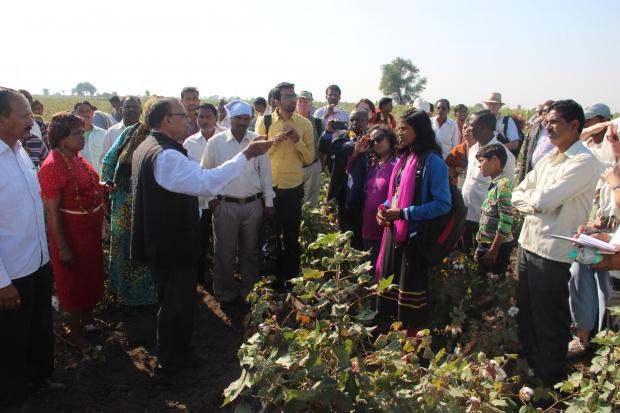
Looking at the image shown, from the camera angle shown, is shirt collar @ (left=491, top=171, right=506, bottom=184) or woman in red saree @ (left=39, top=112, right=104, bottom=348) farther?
shirt collar @ (left=491, top=171, right=506, bottom=184)

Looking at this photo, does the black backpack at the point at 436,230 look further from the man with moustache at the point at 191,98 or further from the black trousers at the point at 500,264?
the man with moustache at the point at 191,98

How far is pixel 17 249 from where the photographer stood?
2.88 metres

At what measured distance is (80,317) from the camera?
3.92 metres

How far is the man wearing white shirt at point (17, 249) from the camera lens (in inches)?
110

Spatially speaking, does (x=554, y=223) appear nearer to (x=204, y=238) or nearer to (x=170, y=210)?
(x=170, y=210)

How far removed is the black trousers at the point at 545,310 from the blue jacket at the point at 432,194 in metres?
0.67

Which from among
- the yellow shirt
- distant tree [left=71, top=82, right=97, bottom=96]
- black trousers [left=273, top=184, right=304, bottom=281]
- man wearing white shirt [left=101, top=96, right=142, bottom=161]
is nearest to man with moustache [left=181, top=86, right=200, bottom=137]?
man wearing white shirt [left=101, top=96, right=142, bottom=161]

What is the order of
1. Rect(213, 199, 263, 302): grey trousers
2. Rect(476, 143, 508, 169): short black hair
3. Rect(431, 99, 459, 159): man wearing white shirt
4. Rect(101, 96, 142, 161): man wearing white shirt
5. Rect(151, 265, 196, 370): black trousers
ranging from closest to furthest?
1. Rect(151, 265, 196, 370): black trousers
2. Rect(476, 143, 508, 169): short black hair
3. Rect(213, 199, 263, 302): grey trousers
4. Rect(101, 96, 142, 161): man wearing white shirt
5. Rect(431, 99, 459, 159): man wearing white shirt

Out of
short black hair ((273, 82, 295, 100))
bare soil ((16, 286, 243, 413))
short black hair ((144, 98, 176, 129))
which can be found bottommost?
bare soil ((16, 286, 243, 413))

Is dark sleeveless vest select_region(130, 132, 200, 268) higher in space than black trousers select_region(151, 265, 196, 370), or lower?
higher

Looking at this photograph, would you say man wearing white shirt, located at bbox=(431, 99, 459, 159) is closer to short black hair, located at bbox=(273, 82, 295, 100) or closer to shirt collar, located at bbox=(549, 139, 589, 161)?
short black hair, located at bbox=(273, 82, 295, 100)

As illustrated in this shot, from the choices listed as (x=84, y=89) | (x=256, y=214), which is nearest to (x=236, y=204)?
(x=256, y=214)

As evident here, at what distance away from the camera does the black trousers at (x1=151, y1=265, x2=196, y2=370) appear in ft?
10.9

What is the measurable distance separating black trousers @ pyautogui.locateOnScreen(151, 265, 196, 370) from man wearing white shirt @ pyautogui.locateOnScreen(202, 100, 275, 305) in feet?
3.76
